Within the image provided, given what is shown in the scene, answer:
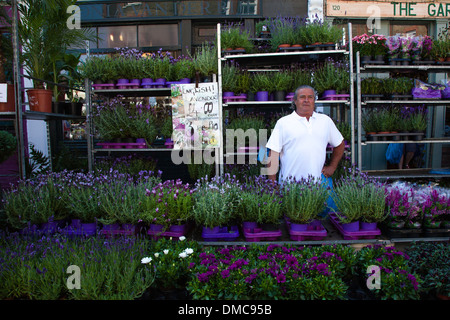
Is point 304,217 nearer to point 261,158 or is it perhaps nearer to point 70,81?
point 261,158

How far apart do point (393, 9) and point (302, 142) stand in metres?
5.21

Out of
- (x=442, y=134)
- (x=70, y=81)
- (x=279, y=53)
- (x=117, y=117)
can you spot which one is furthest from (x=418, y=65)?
(x=70, y=81)

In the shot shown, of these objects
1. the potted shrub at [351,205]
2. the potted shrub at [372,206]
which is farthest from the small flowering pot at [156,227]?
the potted shrub at [372,206]

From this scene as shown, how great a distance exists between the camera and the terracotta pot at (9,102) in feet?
14.3

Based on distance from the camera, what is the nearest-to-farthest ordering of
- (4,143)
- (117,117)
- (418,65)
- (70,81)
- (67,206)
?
1. (67,206)
2. (4,143)
3. (117,117)
4. (418,65)
5. (70,81)

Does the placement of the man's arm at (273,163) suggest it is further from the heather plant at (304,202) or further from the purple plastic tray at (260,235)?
Answer: the purple plastic tray at (260,235)

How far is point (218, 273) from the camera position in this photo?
201 centimetres

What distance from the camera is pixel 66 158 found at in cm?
577

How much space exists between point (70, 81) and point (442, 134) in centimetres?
734

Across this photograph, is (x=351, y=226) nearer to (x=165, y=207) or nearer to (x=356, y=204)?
(x=356, y=204)

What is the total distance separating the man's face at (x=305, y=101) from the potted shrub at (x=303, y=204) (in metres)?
1.05

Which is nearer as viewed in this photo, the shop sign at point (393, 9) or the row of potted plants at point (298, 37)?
the row of potted plants at point (298, 37)

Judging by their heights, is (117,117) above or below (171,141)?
above

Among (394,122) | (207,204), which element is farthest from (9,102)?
(394,122)
